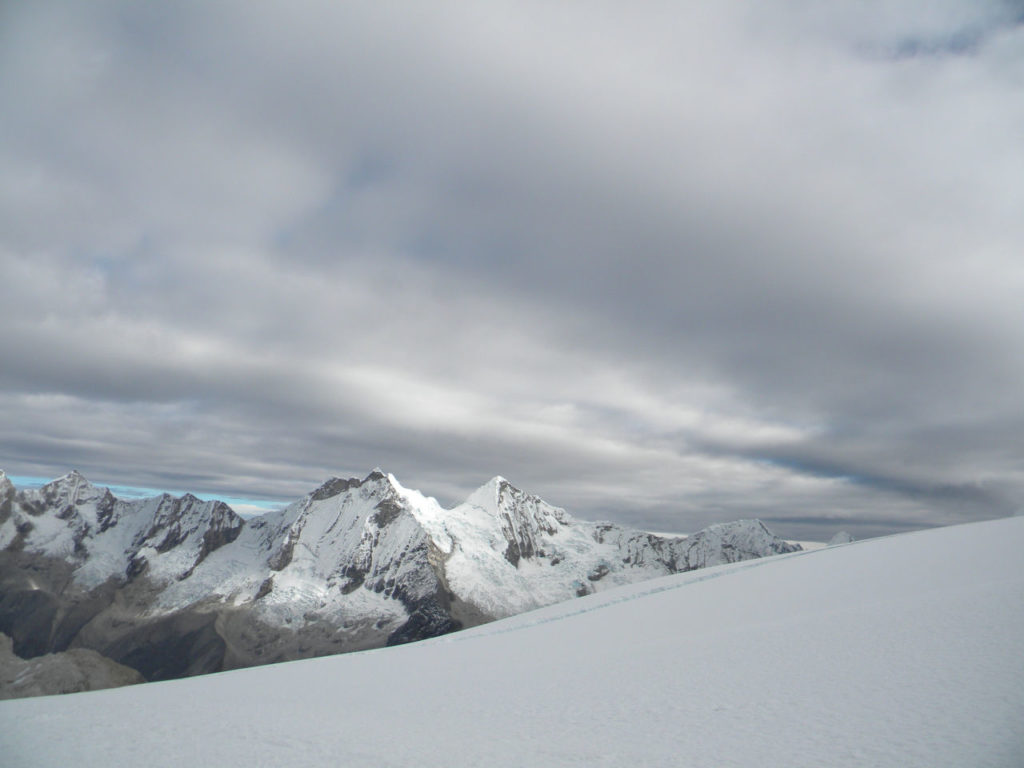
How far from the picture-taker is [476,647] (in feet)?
82.0

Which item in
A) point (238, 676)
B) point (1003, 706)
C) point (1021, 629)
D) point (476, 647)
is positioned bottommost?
point (238, 676)

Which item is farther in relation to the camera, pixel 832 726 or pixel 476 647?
pixel 476 647

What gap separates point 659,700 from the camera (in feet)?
43.1

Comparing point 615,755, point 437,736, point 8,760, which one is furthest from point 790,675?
point 8,760

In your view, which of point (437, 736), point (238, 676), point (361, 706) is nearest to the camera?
point (437, 736)

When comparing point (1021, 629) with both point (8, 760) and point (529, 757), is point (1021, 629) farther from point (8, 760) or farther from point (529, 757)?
point (8, 760)

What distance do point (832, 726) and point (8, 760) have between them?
1816cm

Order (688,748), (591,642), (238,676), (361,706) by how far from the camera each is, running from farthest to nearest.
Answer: (238,676), (591,642), (361,706), (688,748)

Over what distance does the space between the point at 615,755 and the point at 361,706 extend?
8.51 m

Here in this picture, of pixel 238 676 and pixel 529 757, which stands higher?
pixel 529 757

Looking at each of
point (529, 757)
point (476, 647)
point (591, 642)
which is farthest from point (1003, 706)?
point (476, 647)

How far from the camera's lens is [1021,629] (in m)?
14.3

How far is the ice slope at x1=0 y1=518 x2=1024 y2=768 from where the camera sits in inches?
406

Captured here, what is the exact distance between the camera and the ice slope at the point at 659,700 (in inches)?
406
